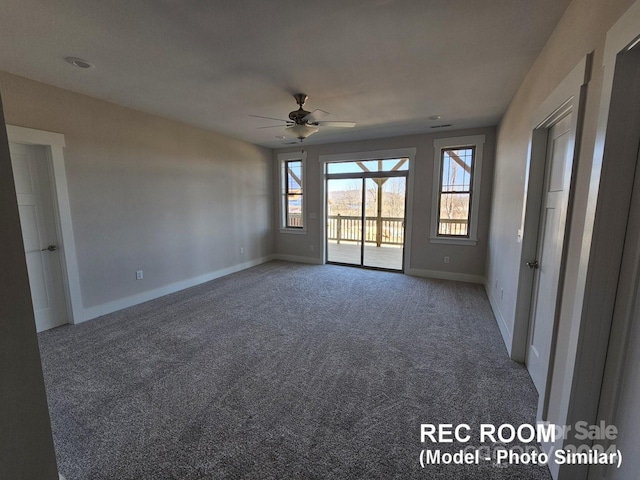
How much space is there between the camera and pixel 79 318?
3268mm

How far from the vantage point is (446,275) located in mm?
4996

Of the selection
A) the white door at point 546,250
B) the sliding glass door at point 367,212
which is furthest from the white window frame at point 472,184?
the white door at point 546,250

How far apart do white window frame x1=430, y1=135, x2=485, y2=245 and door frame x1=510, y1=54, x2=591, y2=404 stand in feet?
7.50

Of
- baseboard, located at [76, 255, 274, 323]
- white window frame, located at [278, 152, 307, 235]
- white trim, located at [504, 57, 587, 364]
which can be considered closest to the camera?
white trim, located at [504, 57, 587, 364]

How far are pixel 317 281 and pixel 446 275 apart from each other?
2337 millimetres

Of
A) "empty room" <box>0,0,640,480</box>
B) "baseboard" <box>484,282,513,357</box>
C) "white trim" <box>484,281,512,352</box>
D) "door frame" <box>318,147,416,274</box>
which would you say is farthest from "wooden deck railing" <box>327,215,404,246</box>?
"baseboard" <box>484,282,513,357</box>

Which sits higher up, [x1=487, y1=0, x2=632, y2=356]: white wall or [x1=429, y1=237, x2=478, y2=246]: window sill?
[x1=487, y1=0, x2=632, y2=356]: white wall

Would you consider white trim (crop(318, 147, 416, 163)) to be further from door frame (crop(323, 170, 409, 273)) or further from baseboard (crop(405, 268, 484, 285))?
baseboard (crop(405, 268, 484, 285))

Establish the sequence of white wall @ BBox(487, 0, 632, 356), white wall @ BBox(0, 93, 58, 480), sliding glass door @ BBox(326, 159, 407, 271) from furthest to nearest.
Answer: sliding glass door @ BBox(326, 159, 407, 271)
white wall @ BBox(487, 0, 632, 356)
white wall @ BBox(0, 93, 58, 480)

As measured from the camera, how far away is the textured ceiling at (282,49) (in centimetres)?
177

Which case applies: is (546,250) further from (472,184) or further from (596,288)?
(472,184)

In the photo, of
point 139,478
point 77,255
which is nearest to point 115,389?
point 139,478

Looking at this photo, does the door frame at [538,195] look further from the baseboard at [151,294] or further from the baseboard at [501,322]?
the baseboard at [151,294]

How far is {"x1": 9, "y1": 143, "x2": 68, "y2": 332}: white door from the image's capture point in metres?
2.90
